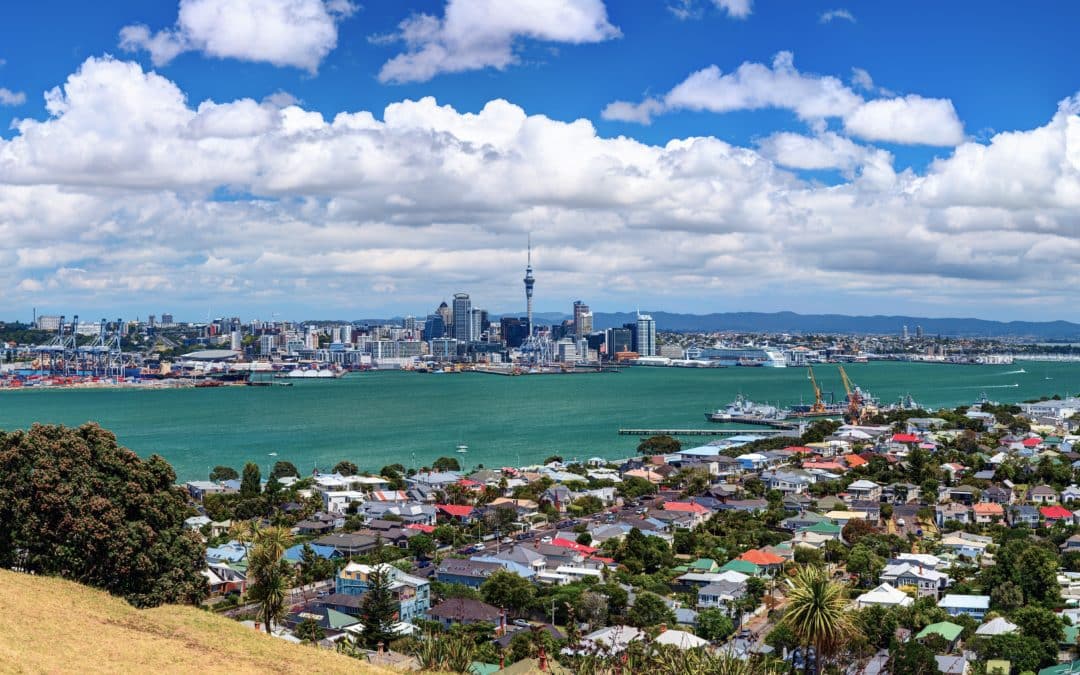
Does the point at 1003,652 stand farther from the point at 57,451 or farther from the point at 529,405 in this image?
the point at 529,405

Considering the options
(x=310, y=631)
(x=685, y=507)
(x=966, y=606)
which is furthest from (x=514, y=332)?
(x=310, y=631)

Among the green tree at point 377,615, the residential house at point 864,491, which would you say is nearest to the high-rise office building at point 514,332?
the residential house at point 864,491

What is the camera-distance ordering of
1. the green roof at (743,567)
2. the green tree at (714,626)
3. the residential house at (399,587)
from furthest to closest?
1. the green roof at (743,567)
2. the residential house at (399,587)
3. the green tree at (714,626)

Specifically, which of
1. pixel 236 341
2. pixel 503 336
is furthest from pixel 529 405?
pixel 503 336

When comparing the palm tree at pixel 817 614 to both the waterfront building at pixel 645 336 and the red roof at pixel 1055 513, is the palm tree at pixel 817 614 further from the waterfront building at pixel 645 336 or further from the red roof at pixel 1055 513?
the waterfront building at pixel 645 336

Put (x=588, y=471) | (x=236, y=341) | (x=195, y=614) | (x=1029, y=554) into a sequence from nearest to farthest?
(x=195, y=614), (x=1029, y=554), (x=588, y=471), (x=236, y=341)
